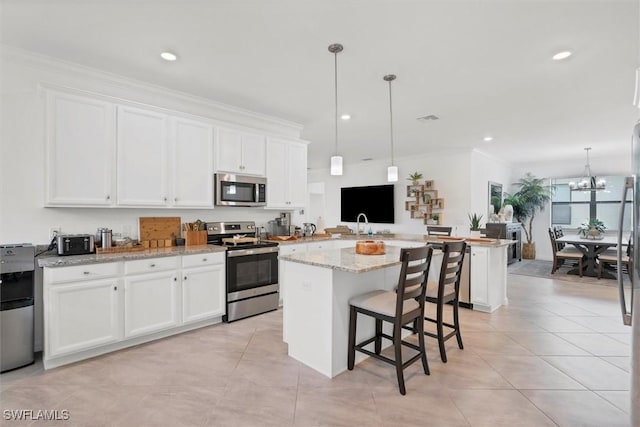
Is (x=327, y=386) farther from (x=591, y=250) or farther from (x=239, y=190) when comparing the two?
(x=591, y=250)

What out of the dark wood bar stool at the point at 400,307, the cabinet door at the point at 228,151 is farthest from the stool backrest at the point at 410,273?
the cabinet door at the point at 228,151

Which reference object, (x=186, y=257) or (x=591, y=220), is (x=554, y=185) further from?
(x=186, y=257)

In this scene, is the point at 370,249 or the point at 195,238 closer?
the point at 370,249

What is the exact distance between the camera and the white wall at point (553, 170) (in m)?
7.55

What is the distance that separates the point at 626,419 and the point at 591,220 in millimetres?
7723

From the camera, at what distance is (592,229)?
6422 mm

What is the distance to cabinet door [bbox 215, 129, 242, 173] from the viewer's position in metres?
3.88

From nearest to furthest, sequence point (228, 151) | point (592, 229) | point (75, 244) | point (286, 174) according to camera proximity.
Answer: point (75, 244) < point (228, 151) < point (286, 174) < point (592, 229)

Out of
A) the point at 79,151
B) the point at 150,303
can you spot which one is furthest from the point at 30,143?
the point at 150,303

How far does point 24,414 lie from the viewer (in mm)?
2020

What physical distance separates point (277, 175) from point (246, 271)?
1.47 meters

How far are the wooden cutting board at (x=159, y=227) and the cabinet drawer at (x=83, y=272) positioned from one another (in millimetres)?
766

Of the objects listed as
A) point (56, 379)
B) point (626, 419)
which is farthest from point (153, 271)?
point (626, 419)

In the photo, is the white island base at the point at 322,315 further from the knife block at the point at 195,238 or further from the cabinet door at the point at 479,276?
the cabinet door at the point at 479,276
